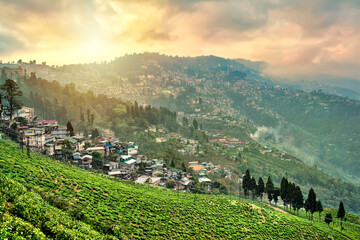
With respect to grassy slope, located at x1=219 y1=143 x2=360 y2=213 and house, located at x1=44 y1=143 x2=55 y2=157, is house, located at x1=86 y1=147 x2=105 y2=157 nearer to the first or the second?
house, located at x1=44 y1=143 x2=55 y2=157

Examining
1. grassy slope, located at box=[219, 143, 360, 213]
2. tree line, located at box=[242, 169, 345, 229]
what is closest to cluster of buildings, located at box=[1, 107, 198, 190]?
tree line, located at box=[242, 169, 345, 229]

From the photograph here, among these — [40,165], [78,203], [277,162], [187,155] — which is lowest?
[277,162]

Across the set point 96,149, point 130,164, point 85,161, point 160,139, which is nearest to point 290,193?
point 130,164

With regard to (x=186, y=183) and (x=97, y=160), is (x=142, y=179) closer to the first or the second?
(x=97, y=160)

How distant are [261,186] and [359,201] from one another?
2905 inches

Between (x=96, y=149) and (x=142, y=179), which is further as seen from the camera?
(x=96, y=149)

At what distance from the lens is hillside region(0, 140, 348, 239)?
1297 centimetres

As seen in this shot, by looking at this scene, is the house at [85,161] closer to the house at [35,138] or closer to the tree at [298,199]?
the house at [35,138]

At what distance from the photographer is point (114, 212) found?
23375mm

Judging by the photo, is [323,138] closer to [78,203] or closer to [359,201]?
[359,201]

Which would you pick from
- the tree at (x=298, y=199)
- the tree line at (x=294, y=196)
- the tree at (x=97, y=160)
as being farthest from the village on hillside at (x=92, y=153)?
the tree at (x=298, y=199)

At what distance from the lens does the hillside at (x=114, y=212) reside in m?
13.0

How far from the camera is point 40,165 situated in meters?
26.1

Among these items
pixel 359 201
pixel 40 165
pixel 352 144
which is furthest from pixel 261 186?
pixel 352 144
